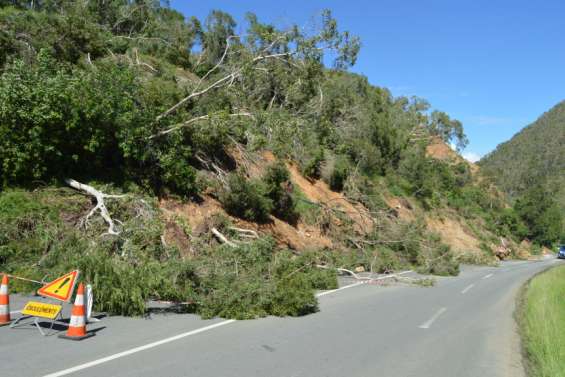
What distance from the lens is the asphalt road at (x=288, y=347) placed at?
6027 millimetres

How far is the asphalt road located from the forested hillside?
3.24 ft

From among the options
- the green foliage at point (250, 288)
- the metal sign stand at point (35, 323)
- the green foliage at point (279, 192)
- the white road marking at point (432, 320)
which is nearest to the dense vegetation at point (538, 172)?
the green foliage at point (279, 192)

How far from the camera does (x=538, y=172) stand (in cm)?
9906

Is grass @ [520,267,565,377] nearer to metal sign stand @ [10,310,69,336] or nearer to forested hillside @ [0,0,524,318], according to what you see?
forested hillside @ [0,0,524,318]

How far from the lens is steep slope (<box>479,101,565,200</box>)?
93.4m

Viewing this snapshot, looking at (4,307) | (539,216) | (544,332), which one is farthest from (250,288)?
(539,216)

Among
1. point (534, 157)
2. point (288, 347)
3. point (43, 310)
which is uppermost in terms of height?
point (534, 157)

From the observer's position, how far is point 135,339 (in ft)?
23.7

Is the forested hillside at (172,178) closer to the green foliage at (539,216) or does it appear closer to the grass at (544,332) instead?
the grass at (544,332)

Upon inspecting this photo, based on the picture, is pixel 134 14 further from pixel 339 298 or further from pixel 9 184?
pixel 339 298

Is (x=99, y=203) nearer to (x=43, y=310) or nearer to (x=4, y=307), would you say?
(x=4, y=307)

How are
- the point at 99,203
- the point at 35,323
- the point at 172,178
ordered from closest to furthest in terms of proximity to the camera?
the point at 35,323
the point at 99,203
the point at 172,178

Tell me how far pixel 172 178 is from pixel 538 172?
98.4 meters

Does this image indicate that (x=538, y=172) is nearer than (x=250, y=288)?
No
